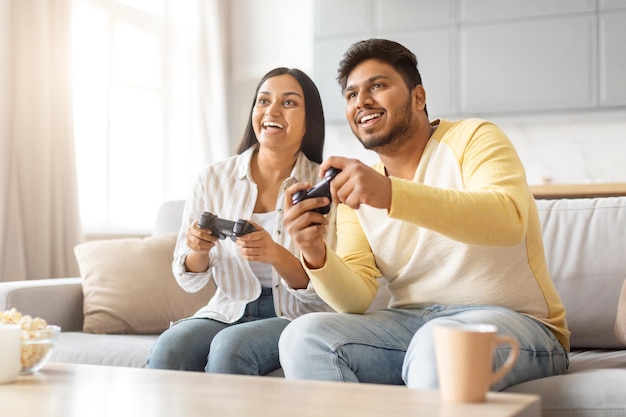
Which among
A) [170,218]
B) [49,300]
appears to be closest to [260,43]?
[170,218]

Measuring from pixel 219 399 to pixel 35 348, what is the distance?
1.38ft

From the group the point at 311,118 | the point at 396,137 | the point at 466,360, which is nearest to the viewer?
the point at 466,360

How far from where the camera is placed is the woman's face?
2.18 m

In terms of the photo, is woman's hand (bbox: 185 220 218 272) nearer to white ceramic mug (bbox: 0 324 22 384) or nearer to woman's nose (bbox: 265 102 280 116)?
woman's nose (bbox: 265 102 280 116)

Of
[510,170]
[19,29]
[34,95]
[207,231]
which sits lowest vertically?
[207,231]

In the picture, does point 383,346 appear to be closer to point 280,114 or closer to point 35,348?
point 35,348

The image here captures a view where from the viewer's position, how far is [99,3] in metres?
4.35

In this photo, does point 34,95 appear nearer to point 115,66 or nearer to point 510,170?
point 115,66

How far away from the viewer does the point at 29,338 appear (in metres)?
1.36

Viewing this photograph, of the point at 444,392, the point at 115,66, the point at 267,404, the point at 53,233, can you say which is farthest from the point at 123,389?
the point at 115,66

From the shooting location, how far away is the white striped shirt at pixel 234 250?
2.04m

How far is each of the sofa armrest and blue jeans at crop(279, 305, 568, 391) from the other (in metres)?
1.07

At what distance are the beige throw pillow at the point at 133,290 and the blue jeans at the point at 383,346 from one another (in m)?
1.04

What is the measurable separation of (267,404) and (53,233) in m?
2.84
